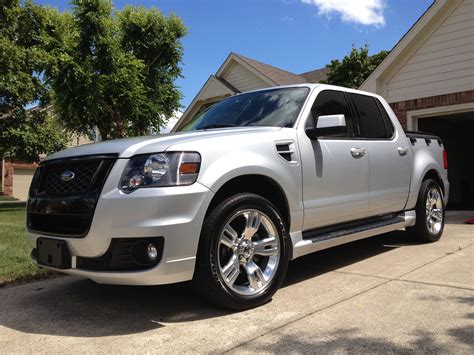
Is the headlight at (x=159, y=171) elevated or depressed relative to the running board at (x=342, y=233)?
elevated

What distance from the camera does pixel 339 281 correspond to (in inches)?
172

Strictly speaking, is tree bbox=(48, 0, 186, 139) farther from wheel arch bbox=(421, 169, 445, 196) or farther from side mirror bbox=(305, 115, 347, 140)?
side mirror bbox=(305, 115, 347, 140)

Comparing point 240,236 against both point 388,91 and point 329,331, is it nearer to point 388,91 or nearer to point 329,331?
point 329,331

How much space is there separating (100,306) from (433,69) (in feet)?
29.7

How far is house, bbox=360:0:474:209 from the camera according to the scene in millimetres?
9734

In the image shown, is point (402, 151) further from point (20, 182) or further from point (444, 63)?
point (20, 182)

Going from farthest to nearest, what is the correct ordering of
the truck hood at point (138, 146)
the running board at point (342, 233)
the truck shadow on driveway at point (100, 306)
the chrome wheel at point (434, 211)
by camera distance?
1. the chrome wheel at point (434, 211)
2. the running board at point (342, 233)
3. the truck shadow on driveway at point (100, 306)
4. the truck hood at point (138, 146)

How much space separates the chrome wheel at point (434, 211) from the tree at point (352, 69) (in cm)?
1488

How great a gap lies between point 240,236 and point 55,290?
2.09 metres

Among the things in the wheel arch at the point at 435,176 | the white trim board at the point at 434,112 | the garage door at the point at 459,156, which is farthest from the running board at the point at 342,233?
the garage door at the point at 459,156

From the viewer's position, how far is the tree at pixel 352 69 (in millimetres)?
20688

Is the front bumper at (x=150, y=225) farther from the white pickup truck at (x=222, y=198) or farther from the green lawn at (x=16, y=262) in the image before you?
the green lawn at (x=16, y=262)

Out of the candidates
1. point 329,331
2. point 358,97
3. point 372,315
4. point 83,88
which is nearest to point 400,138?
point 358,97

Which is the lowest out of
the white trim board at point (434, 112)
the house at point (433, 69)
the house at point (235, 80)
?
the white trim board at point (434, 112)
